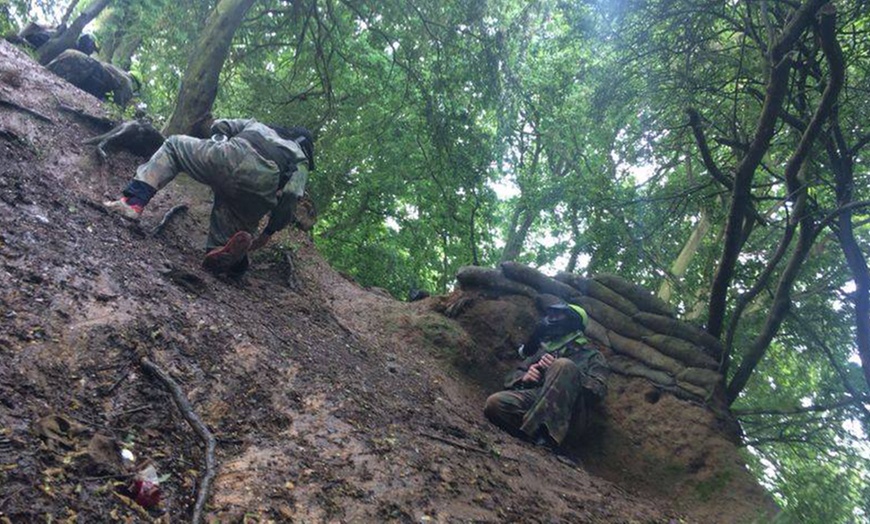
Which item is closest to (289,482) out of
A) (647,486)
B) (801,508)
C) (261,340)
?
(261,340)

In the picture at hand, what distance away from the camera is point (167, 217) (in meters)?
5.23

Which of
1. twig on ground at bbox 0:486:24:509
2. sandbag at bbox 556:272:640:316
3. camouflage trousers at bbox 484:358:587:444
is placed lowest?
twig on ground at bbox 0:486:24:509

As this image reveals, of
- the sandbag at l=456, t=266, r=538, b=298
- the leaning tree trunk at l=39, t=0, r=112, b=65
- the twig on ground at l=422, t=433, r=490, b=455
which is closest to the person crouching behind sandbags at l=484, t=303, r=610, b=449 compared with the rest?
the sandbag at l=456, t=266, r=538, b=298

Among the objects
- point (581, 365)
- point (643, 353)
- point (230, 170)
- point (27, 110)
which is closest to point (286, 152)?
point (230, 170)

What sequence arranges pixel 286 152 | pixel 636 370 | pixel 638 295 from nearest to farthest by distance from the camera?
1. pixel 286 152
2. pixel 636 370
3. pixel 638 295

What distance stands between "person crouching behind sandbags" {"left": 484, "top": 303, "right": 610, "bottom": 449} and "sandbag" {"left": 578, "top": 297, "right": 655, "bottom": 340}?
1108 mm

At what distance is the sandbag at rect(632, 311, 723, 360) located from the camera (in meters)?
7.00

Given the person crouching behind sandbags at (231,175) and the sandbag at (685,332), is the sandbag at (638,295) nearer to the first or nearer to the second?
the sandbag at (685,332)

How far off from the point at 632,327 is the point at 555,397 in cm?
233

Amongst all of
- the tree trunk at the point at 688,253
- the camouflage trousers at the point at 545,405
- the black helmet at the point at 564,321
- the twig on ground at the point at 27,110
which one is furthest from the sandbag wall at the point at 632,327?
the twig on ground at the point at 27,110

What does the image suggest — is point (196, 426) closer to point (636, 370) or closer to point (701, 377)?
point (636, 370)

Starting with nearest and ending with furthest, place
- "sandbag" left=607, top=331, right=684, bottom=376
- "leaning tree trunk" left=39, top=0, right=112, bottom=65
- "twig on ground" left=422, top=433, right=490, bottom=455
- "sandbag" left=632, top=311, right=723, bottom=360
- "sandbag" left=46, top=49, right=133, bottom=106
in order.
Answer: "twig on ground" left=422, top=433, right=490, bottom=455, "sandbag" left=607, top=331, right=684, bottom=376, "sandbag" left=632, top=311, right=723, bottom=360, "sandbag" left=46, top=49, right=133, bottom=106, "leaning tree trunk" left=39, top=0, right=112, bottom=65

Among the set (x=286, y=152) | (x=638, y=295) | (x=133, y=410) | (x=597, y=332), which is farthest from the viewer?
(x=638, y=295)

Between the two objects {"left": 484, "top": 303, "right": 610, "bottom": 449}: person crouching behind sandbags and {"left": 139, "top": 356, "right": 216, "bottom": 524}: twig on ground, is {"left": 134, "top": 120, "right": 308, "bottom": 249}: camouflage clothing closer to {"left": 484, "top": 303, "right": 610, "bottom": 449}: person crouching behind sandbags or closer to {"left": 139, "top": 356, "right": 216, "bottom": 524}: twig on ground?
{"left": 139, "top": 356, "right": 216, "bottom": 524}: twig on ground
